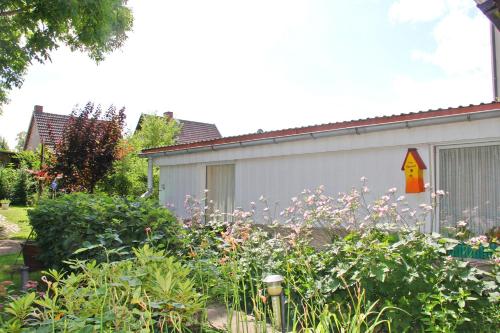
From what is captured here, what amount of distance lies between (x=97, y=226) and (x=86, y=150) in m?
8.46

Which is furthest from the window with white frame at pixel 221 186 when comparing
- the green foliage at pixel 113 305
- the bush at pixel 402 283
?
the green foliage at pixel 113 305

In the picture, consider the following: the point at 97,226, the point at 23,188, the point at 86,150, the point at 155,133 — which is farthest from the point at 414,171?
the point at 23,188

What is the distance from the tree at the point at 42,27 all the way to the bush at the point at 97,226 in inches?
225

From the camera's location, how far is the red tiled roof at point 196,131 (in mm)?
30483

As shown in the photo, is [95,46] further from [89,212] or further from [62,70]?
[89,212]

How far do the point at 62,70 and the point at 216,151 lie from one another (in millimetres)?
6782

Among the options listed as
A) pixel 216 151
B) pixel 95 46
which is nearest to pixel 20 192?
pixel 95 46

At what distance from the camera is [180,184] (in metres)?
10.0

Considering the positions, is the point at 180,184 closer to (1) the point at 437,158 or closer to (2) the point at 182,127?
(1) the point at 437,158

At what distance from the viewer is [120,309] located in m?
2.07

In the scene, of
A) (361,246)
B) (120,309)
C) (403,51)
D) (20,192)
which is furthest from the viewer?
(20,192)

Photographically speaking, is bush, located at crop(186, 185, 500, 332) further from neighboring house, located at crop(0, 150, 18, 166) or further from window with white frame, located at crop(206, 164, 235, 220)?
neighboring house, located at crop(0, 150, 18, 166)

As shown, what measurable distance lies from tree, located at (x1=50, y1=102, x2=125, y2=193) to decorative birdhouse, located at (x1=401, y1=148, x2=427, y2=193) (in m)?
9.65

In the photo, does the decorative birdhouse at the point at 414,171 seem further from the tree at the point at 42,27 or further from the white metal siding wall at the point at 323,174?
the tree at the point at 42,27
